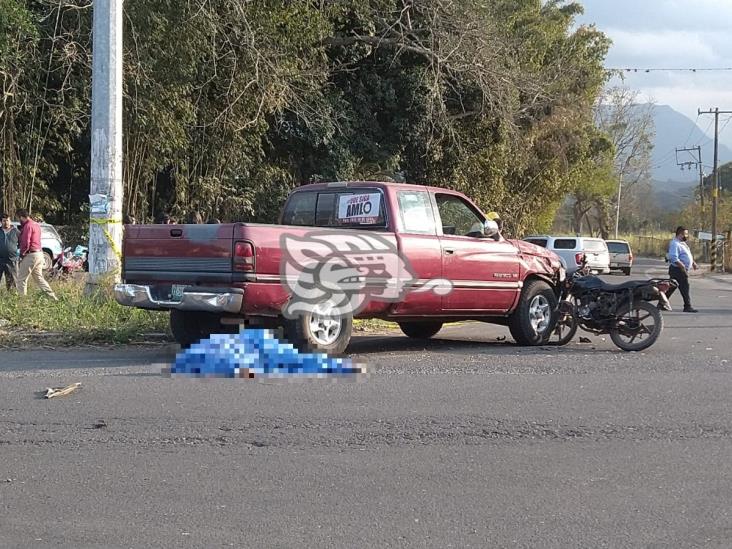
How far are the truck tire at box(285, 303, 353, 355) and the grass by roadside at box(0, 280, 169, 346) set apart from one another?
265 centimetres

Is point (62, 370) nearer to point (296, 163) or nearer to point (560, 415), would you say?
point (560, 415)

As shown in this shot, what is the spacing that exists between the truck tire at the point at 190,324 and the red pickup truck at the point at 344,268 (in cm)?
1

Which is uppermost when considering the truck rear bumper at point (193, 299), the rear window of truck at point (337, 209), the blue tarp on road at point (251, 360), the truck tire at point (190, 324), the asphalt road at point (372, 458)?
the rear window of truck at point (337, 209)

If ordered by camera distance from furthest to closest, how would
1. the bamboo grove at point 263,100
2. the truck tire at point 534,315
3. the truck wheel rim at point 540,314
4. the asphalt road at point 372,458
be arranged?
the bamboo grove at point 263,100 < the truck wheel rim at point 540,314 < the truck tire at point 534,315 < the asphalt road at point 372,458

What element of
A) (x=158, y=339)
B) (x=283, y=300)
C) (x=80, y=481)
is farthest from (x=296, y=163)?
(x=80, y=481)

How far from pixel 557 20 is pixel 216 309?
3406 centimetres

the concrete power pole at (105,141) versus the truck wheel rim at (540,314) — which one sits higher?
the concrete power pole at (105,141)

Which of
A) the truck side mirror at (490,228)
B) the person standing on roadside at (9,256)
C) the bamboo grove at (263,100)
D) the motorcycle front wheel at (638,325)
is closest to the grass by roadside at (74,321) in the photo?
the person standing on roadside at (9,256)

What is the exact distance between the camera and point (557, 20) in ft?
129

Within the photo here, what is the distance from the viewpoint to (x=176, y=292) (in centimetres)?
908

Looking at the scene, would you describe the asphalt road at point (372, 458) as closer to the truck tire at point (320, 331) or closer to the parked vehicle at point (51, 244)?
→ the truck tire at point (320, 331)

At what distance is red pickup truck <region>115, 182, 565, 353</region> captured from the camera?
8758mm

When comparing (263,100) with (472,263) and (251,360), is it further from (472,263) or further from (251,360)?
(251,360)

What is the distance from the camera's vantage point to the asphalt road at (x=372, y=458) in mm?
4512
